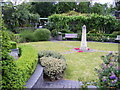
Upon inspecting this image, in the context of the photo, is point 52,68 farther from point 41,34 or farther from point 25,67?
point 41,34

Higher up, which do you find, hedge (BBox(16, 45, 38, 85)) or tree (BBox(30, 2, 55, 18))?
tree (BBox(30, 2, 55, 18))

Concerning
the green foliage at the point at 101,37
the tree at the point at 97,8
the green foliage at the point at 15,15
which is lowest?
the green foliage at the point at 101,37

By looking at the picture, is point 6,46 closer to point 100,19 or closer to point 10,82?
point 10,82

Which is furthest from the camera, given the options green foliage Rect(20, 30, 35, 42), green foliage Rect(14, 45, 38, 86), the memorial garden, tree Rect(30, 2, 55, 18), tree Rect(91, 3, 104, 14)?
tree Rect(91, 3, 104, 14)

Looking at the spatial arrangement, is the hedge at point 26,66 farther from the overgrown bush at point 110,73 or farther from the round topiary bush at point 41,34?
the round topiary bush at point 41,34

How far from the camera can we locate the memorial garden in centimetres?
176

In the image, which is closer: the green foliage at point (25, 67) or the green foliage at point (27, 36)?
the green foliage at point (25, 67)

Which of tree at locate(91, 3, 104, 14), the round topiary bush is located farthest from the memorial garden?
tree at locate(91, 3, 104, 14)

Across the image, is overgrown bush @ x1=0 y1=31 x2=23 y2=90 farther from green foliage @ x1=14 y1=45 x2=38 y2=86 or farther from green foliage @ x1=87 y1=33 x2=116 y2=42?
green foliage @ x1=87 y1=33 x2=116 y2=42

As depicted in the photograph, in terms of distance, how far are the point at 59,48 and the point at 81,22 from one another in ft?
16.5

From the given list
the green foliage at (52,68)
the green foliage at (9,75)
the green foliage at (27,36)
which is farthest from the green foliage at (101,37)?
the green foliage at (9,75)

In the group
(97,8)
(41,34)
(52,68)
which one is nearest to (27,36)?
(41,34)

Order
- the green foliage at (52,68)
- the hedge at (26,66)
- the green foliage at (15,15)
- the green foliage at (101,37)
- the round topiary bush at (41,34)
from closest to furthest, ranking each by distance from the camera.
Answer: the hedge at (26,66) < the green foliage at (52,68) < the green foliage at (101,37) < the round topiary bush at (41,34) < the green foliage at (15,15)

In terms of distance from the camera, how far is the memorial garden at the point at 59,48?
5.79ft
